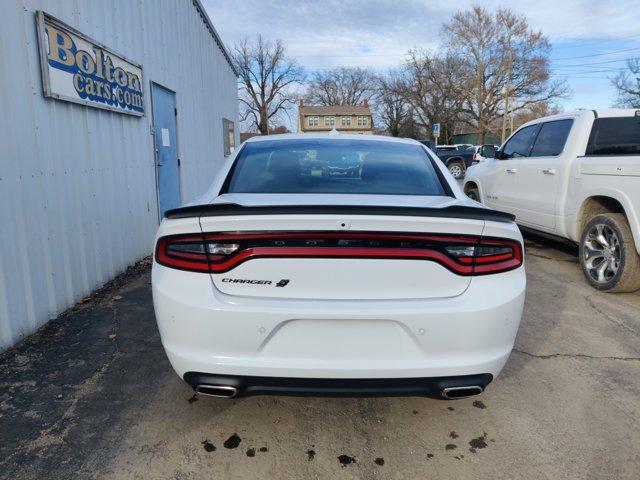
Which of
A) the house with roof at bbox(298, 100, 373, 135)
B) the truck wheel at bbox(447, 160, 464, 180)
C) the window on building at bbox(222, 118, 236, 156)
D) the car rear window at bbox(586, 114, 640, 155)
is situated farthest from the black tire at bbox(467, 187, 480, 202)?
the house with roof at bbox(298, 100, 373, 135)

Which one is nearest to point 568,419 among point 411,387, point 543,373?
point 543,373

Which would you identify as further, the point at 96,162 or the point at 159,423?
the point at 96,162

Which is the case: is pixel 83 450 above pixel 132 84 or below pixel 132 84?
below

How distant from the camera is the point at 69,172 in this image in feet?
14.6

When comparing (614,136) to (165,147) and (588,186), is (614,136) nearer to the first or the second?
(588,186)

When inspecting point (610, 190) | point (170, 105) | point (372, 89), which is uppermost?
point (372, 89)

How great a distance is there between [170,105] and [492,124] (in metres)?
51.4

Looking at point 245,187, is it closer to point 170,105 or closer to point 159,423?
point 159,423

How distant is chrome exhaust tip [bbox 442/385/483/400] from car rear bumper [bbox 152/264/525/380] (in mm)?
72

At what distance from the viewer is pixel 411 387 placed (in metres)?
2.16

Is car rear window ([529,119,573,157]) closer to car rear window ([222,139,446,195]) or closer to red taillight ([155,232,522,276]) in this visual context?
car rear window ([222,139,446,195])

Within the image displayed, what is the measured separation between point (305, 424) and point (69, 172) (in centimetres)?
335

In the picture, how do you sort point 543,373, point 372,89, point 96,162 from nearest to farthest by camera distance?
1. point 543,373
2. point 96,162
3. point 372,89

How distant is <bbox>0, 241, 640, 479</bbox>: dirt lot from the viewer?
2.28 m
